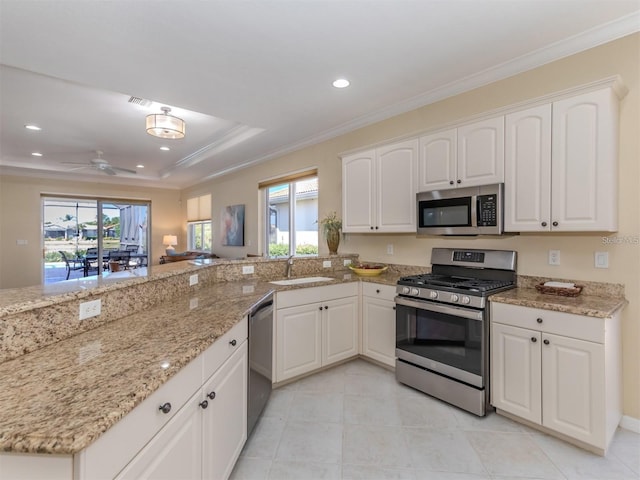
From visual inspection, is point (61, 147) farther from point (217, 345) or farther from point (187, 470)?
point (187, 470)

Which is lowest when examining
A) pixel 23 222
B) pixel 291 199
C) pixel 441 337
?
pixel 441 337

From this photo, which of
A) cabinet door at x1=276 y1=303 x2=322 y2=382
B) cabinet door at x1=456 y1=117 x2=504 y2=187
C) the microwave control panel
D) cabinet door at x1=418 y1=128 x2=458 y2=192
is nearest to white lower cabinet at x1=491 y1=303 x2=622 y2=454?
the microwave control panel

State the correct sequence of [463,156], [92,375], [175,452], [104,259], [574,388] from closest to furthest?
1. [92,375]
2. [175,452]
3. [574,388]
4. [463,156]
5. [104,259]

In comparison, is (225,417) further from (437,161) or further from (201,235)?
(201,235)

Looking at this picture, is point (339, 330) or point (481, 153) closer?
point (481, 153)

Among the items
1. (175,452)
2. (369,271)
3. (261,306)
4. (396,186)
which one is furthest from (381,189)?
(175,452)

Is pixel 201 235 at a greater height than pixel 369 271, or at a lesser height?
greater

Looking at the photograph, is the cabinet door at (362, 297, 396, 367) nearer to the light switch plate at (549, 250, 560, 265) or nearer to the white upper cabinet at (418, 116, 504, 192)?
the white upper cabinet at (418, 116, 504, 192)

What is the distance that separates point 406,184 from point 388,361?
1665 millimetres

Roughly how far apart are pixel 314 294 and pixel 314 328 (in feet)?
1.01

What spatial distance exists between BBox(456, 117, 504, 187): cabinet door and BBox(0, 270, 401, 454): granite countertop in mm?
2035

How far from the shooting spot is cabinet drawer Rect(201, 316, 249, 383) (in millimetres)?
1370

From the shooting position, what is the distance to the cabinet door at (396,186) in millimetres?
2988

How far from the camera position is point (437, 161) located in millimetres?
2779
